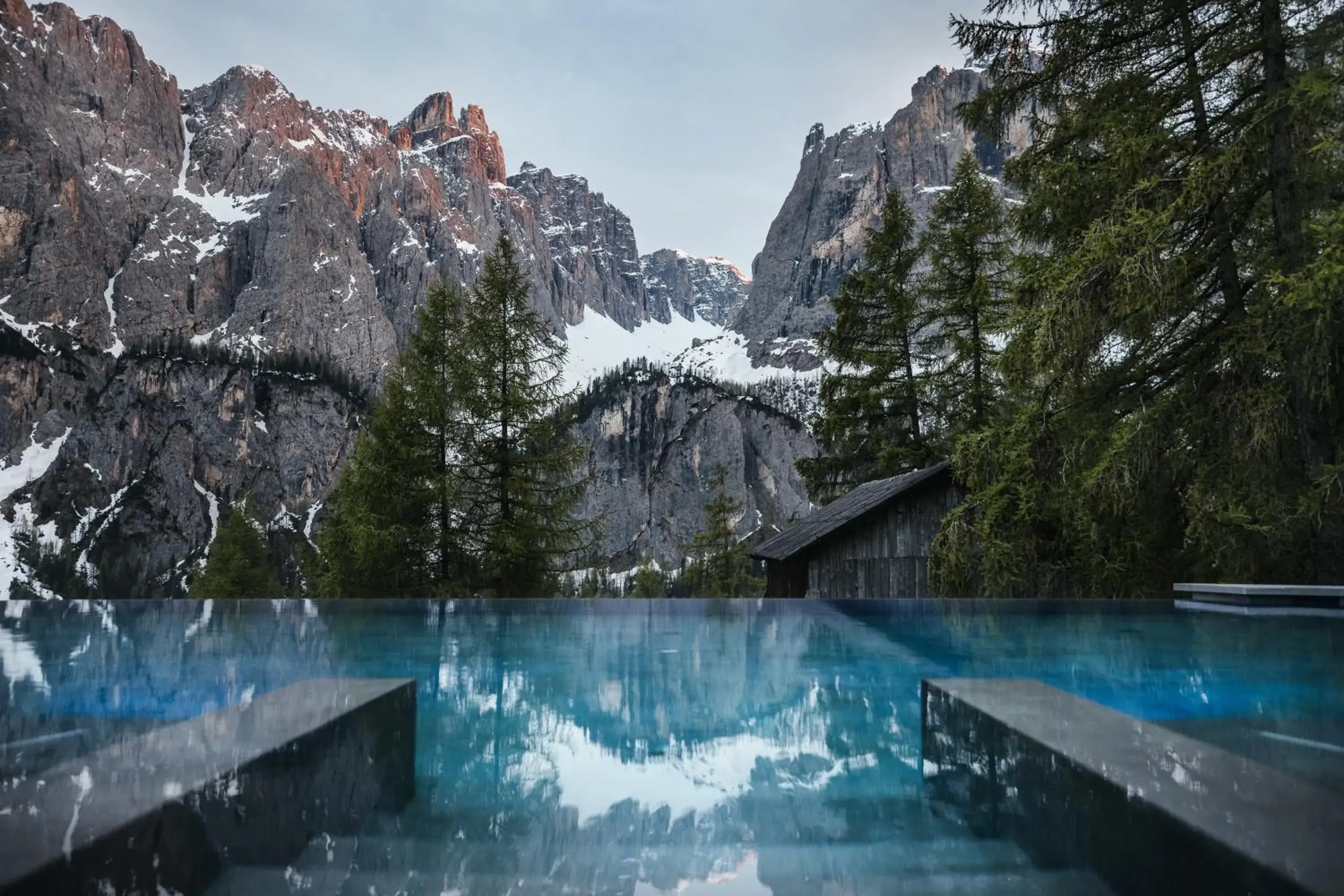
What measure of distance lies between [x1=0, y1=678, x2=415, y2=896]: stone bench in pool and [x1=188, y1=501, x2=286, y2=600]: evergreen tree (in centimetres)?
3425

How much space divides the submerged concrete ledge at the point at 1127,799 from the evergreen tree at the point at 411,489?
46.4 feet

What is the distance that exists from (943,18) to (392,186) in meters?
167

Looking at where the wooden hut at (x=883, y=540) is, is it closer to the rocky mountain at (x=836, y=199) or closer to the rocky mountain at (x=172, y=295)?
the rocky mountain at (x=172, y=295)

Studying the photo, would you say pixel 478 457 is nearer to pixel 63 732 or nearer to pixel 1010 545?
pixel 1010 545

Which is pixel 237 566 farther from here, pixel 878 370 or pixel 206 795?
pixel 206 795

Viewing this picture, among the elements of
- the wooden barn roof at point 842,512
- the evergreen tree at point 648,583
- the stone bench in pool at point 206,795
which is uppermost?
the wooden barn roof at point 842,512

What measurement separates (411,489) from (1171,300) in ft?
44.2

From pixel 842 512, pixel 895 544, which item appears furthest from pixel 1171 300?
pixel 842 512

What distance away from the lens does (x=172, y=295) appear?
122 metres

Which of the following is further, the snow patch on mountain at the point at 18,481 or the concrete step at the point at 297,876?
the snow patch on mountain at the point at 18,481

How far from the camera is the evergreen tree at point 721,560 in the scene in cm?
4003

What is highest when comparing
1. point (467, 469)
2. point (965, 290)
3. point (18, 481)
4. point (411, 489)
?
point (18, 481)

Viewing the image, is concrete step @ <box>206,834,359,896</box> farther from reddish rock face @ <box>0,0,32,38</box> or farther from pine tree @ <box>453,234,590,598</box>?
reddish rock face @ <box>0,0,32,38</box>

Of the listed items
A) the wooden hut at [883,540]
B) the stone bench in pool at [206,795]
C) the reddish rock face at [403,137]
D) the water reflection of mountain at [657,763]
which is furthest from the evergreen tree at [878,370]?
the reddish rock face at [403,137]
